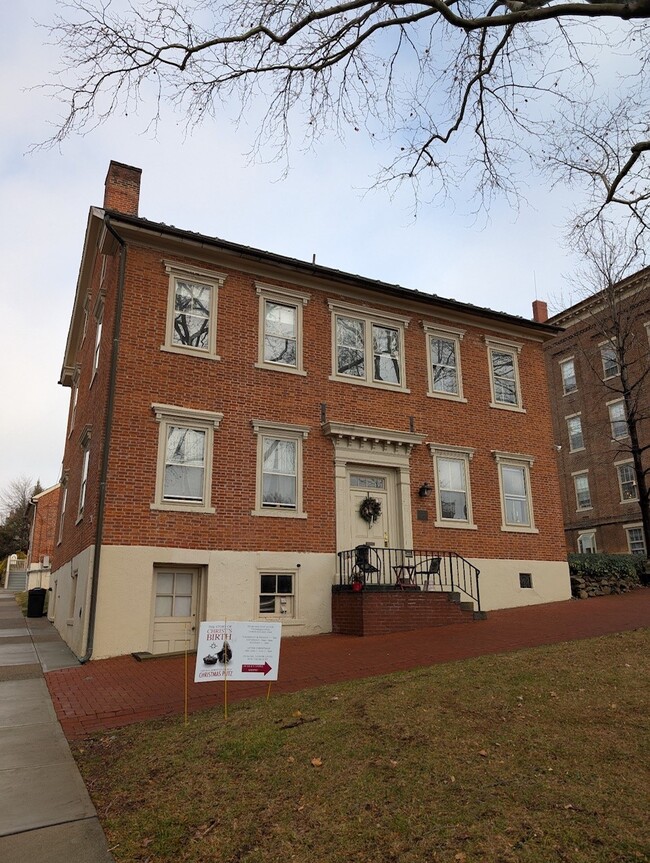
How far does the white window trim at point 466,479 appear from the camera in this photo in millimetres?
15531

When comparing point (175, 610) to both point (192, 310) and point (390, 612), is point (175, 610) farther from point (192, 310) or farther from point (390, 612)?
point (192, 310)

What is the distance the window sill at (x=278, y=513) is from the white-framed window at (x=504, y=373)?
6.80 m

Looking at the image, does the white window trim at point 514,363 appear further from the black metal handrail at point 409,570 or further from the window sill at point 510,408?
the black metal handrail at point 409,570

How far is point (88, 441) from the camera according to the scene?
14.6 meters

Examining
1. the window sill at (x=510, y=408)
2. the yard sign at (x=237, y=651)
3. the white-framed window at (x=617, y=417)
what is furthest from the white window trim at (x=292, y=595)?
the white-framed window at (x=617, y=417)

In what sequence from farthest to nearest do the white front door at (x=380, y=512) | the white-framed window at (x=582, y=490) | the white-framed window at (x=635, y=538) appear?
1. the white-framed window at (x=582, y=490)
2. the white-framed window at (x=635, y=538)
3. the white front door at (x=380, y=512)

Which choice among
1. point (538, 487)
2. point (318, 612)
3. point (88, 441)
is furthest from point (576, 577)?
point (88, 441)

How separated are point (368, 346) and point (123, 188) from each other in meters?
7.37

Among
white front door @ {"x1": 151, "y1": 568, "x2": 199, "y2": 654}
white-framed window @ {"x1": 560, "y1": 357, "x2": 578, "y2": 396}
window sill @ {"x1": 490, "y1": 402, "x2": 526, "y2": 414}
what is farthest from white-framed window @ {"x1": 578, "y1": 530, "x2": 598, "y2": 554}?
white front door @ {"x1": 151, "y1": 568, "x2": 199, "y2": 654}

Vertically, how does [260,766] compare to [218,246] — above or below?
below

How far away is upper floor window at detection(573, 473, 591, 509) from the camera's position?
35281 mm

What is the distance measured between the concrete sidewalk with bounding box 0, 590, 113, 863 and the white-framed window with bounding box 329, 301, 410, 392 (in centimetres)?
931

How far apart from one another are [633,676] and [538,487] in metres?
10.3

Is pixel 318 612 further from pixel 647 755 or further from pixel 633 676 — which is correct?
pixel 647 755
